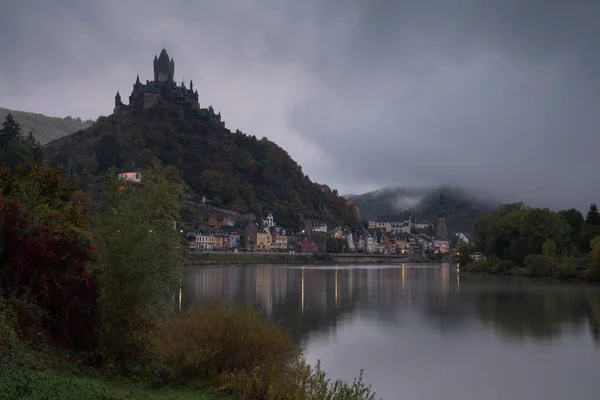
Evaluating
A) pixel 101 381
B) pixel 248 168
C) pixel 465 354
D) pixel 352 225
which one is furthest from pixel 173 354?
pixel 352 225

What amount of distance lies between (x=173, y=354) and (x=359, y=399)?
457cm

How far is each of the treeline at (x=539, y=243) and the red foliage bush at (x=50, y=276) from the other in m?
55.0

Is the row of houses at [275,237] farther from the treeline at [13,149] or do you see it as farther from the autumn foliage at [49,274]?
the autumn foliage at [49,274]

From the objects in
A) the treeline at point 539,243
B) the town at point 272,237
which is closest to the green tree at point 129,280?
the treeline at point 539,243

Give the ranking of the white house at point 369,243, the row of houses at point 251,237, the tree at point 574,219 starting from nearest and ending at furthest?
the tree at point 574,219
the row of houses at point 251,237
the white house at point 369,243

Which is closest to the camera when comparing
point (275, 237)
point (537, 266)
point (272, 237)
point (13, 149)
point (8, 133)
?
point (537, 266)

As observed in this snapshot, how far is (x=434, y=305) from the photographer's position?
1430 inches

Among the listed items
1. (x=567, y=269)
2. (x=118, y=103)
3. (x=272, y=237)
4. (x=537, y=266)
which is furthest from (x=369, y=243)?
(x=567, y=269)

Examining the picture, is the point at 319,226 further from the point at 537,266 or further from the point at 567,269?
the point at 567,269

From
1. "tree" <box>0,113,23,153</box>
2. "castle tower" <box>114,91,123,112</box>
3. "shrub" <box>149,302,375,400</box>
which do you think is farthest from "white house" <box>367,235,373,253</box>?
"shrub" <box>149,302,375,400</box>

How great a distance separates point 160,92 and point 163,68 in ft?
43.0

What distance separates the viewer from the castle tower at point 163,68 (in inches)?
6708

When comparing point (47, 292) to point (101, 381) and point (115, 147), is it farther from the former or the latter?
point (115, 147)

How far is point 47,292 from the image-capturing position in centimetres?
1279
